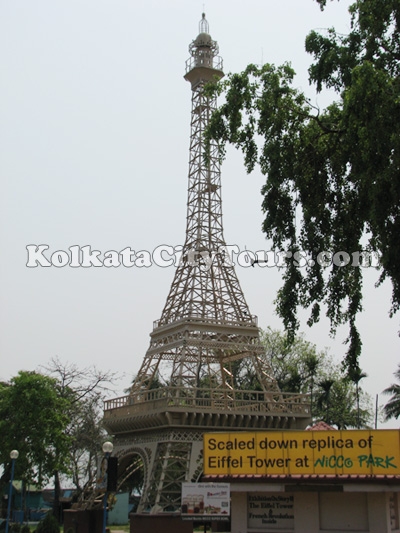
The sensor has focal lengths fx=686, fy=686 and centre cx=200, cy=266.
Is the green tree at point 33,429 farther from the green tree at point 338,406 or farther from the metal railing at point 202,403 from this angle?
the green tree at point 338,406

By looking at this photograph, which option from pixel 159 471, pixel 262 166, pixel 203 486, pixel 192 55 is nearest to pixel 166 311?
pixel 159 471

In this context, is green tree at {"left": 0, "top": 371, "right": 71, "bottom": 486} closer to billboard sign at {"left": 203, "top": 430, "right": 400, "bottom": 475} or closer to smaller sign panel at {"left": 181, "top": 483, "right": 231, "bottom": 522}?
billboard sign at {"left": 203, "top": 430, "right": 400, "bottom": 475}

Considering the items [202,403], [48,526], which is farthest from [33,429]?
[202,403]

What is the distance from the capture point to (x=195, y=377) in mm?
49625

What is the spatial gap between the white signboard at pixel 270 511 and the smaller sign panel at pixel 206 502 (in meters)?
3.86

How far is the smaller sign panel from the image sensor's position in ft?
60.3

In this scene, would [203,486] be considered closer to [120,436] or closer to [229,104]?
[229,104]

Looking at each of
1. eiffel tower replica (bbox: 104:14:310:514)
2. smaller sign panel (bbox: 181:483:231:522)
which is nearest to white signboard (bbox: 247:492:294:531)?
smaller sign panel (bbox: 181:483:231:522)

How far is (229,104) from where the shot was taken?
23203 mm

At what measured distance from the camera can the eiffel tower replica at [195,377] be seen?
4203cm

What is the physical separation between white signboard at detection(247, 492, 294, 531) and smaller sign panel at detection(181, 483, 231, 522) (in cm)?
386

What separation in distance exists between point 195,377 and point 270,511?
2778cm

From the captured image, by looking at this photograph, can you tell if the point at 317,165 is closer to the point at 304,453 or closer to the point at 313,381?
the point at 304,453

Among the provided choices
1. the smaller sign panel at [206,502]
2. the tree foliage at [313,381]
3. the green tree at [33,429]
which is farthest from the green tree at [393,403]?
the smaller sign panel at [206,502]
